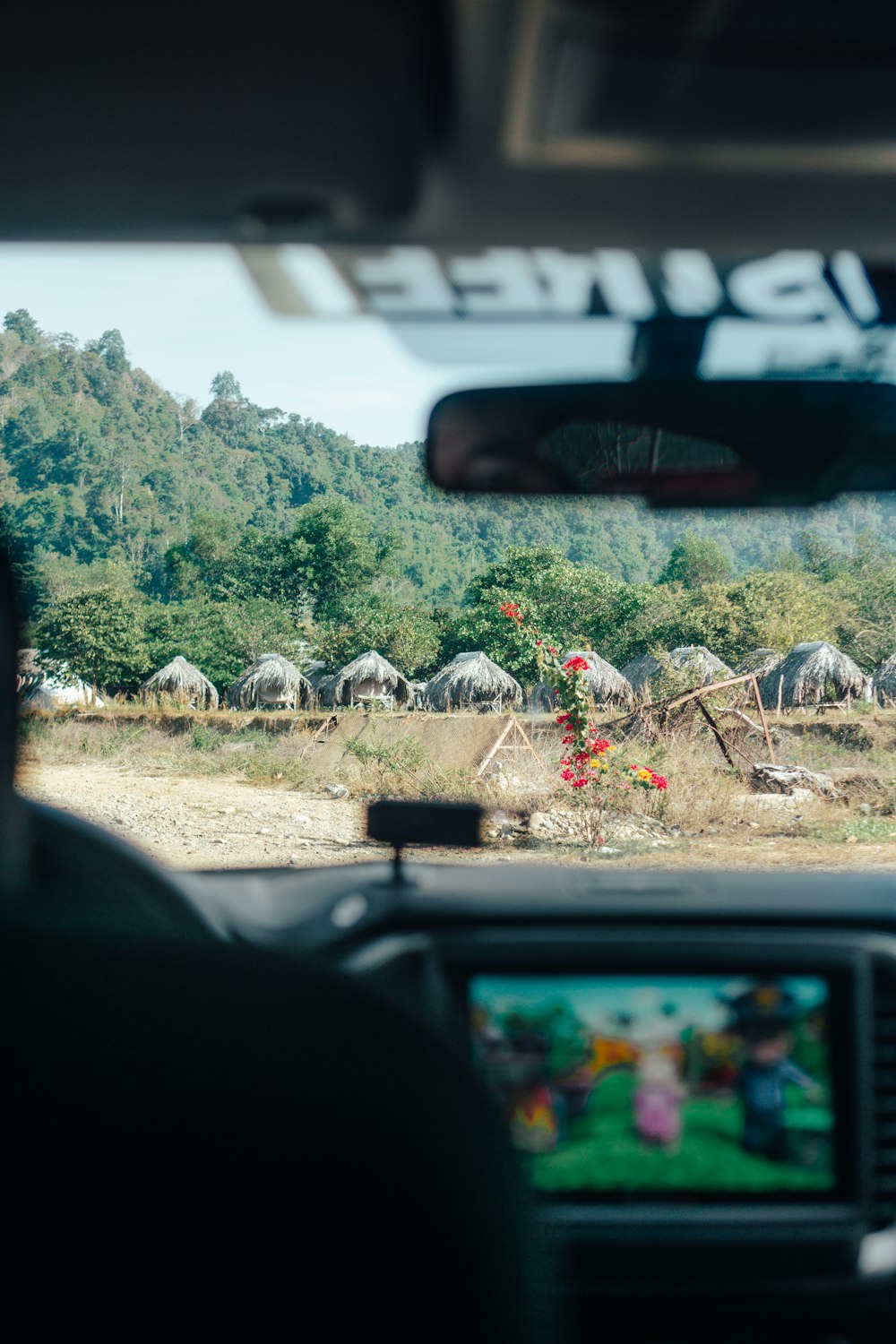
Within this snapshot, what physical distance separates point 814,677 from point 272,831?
229 cm

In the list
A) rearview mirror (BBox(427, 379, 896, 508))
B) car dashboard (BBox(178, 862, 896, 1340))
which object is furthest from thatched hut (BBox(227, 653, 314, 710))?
rearview mirror (BBox(427, 379, 896, 508))

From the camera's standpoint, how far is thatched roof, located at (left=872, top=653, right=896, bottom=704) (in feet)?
13.6

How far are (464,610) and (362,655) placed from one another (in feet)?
2.12

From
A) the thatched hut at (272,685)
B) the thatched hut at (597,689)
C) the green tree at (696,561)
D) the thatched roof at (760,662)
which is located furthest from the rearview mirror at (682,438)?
the thatched hut at (597,689)

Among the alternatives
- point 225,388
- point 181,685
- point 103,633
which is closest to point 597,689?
point 181,685

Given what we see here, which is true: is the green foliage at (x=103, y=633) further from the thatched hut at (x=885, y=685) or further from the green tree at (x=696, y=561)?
the thatched hut at (x=885, y=685)

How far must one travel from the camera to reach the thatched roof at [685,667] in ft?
16.8

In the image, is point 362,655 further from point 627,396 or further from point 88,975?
point 88,975

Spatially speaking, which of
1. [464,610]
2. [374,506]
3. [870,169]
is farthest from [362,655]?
[870,169]

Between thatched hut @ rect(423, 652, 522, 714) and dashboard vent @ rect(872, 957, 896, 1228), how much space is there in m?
3.59

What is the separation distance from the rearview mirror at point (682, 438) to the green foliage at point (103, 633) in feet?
8.96

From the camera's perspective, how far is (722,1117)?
1.37m

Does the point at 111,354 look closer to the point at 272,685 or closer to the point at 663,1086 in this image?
the point at 272,685

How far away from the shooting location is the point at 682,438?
50.5 inches
